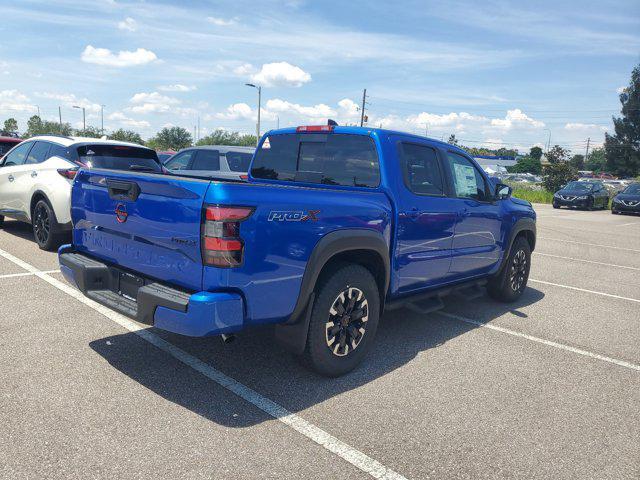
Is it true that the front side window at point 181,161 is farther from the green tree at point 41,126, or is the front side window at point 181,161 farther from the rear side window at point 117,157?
the green tree at point 41,126

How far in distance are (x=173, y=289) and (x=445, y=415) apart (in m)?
1.92

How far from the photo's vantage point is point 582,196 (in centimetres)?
2527

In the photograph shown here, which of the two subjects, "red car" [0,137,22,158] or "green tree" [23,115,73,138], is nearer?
"red car" [0,137,22,158]

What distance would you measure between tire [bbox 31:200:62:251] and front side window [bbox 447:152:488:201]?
220 inches

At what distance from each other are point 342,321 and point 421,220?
119 centimetres

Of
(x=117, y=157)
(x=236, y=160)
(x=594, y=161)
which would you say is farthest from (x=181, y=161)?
(x=594, y=161)

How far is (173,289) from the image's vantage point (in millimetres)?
3098

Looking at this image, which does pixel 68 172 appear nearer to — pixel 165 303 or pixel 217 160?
pixel 217 160

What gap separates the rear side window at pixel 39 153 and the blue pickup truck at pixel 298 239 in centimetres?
441

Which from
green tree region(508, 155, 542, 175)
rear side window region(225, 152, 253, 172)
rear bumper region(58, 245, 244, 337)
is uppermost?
green tree region(508, 155, 542, 175)

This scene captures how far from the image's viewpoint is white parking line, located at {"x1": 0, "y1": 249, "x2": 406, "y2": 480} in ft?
8.84

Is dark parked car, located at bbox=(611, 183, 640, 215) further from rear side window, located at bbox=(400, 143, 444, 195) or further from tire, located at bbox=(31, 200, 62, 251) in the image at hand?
tire, located at bbox=(31, 200, 62, 251)

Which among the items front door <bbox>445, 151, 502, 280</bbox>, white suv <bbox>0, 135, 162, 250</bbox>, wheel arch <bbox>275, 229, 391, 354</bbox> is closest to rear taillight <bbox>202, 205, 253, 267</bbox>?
wheel arch <bbox>275, 229, 391, 354</bbox>

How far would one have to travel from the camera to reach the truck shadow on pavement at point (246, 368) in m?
3.28
